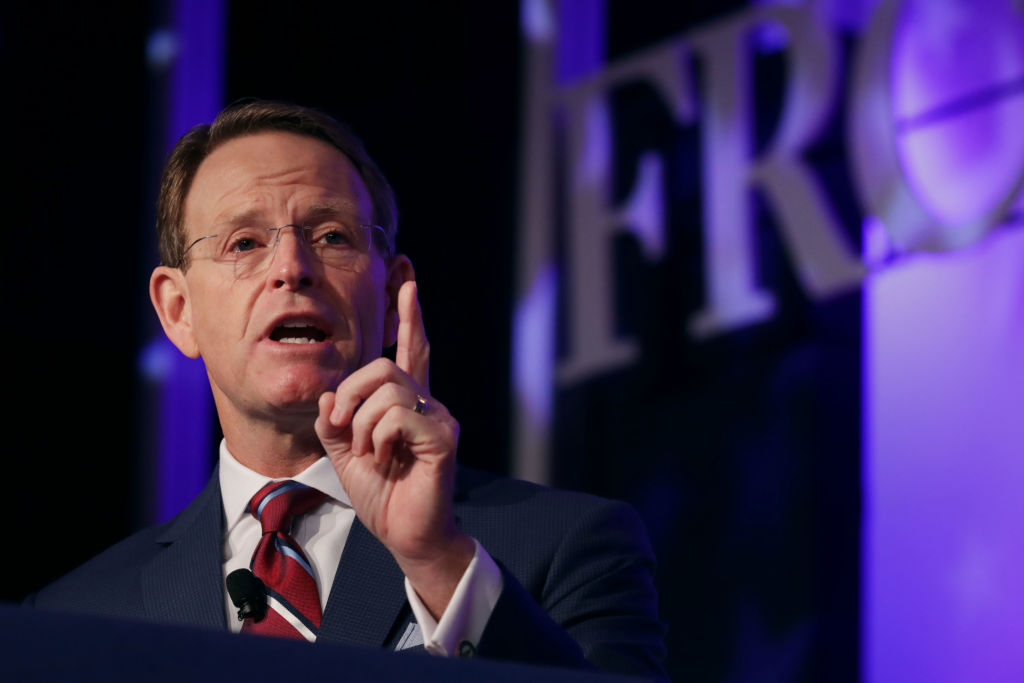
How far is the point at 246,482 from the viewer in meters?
1.59

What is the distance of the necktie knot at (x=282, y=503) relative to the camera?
1489 mm

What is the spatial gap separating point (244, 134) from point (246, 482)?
523 millimetres

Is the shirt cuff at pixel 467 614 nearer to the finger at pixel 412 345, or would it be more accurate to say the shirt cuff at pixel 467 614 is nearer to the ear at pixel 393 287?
the finger at pixel 412 345

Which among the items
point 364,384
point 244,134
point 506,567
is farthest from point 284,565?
point 244,134

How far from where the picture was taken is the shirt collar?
5.00 ft

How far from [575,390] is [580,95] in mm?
845

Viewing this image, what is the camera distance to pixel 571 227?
316 centimetres

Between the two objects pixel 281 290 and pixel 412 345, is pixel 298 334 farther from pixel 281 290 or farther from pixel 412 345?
pixel 412 345

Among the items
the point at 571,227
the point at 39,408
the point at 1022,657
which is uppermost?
the point at 571,227

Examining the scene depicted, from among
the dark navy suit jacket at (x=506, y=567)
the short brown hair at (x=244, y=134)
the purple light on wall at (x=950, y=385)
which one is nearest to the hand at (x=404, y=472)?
the dark navy suit jacket at (x=506, y=567)

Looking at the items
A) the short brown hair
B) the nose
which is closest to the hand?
the nose

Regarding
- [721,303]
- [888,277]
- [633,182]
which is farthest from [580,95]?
[888,277]

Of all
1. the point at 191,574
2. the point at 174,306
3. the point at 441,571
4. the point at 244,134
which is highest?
the point at 244,134

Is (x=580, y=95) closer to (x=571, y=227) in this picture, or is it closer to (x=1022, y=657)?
(x=571, y=227)
